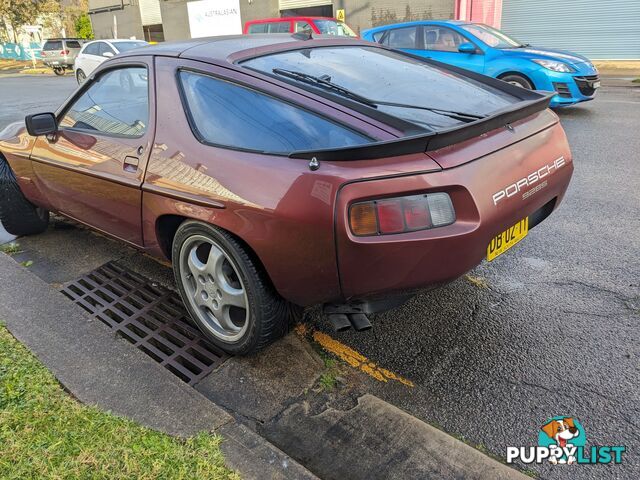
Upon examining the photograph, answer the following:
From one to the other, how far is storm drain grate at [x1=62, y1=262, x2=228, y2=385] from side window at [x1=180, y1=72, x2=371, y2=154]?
1.19 meters

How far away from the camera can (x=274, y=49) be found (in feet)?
9.78

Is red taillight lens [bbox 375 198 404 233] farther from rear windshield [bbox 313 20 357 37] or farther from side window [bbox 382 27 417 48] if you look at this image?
rear windshield [bbox 313 20 357 37]

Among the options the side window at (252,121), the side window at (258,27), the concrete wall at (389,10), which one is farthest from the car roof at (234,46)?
the concrete wall at (389,10)

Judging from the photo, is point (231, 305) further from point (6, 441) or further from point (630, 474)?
point (630, 474)

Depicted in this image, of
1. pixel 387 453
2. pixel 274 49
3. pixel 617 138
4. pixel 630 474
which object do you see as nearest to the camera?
pixel 630 474

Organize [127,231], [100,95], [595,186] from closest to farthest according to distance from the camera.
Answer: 1. [127,231]
2. [100,95]
3. [595,186]

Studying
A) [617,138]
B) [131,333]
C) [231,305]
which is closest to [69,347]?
[131,333]

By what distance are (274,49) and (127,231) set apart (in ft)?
4.68

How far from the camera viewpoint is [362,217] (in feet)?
6.91

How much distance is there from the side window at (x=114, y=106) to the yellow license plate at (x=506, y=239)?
6.61ft

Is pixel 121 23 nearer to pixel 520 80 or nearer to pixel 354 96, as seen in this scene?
pixel 520 80

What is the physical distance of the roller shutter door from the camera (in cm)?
1611

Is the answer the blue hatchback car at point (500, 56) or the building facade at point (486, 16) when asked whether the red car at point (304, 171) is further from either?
the building facade at point (486, 16)

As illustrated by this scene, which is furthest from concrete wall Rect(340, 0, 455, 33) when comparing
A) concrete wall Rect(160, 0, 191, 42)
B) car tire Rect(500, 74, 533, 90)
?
car tire Rect(500, 74, 533, 90)
